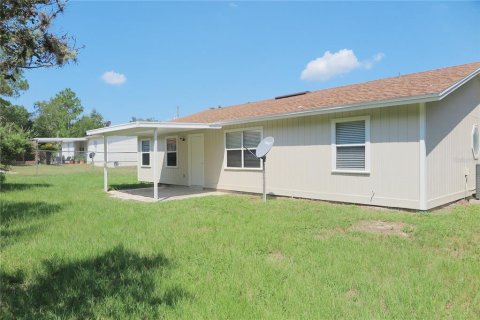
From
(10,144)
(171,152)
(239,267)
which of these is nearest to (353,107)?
(239,267)

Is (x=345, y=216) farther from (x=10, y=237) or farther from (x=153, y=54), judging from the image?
(x=153, y=54)

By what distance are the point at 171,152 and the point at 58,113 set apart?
5595 cm

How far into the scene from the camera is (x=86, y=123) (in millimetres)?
63438

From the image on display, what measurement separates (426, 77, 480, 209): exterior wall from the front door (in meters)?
8.81

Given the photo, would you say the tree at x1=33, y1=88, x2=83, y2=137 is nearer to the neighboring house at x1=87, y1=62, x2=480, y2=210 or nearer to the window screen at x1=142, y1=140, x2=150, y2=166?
the window screen at x1=142, y1=140, x2=150, y2=166

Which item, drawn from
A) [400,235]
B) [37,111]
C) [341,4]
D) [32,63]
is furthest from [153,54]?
[37,111]

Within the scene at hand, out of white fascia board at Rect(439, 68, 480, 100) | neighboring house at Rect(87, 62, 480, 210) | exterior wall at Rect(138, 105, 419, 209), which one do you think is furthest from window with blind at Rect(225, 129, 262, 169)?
white fascia board at Rect(439, 68, 480, 100)

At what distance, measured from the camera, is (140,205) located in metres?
10.1

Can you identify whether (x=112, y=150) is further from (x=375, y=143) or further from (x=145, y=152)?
(x=375, y=143)

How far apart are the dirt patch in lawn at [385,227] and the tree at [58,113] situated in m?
61.5

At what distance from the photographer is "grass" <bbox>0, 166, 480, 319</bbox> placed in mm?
3484

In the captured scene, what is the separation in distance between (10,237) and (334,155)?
7.85 meters

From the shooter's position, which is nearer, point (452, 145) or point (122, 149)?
point (452, 145)

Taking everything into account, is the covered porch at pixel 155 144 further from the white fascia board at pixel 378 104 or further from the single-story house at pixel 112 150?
the single-story house at pixel 112 150
